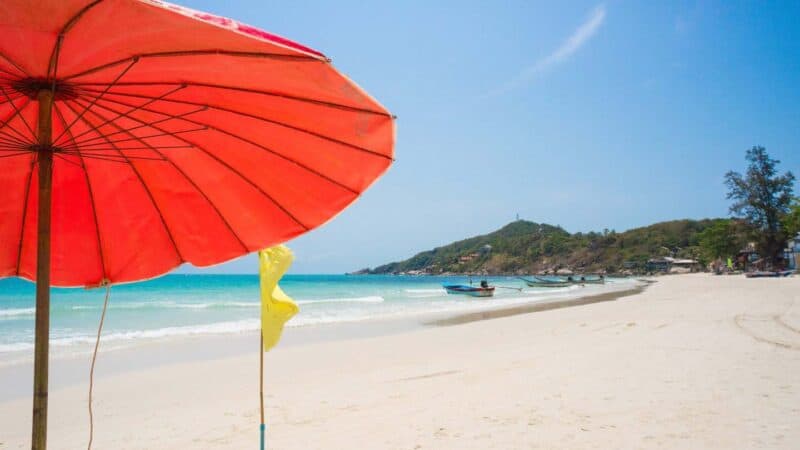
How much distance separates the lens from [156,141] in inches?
79.8

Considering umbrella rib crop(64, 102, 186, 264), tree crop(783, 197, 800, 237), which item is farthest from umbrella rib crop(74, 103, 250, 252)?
tree crop(783, 197, 800, 237)

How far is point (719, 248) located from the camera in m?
69.4

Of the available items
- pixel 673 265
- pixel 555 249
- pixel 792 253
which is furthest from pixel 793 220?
pixel 555 249

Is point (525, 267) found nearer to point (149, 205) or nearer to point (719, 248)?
point (719, 248)

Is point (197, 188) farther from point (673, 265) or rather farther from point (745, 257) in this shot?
point (673, 265)

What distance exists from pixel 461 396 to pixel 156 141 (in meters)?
4.83

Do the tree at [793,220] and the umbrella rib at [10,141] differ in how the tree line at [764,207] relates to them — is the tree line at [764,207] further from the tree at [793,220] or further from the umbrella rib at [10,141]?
the umbrella rib at [10,141]

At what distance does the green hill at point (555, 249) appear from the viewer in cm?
11425

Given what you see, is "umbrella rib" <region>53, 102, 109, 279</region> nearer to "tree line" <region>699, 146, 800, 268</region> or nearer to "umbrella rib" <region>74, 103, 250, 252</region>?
"umbrella rib" <region>74, 103, 250, 252</region>

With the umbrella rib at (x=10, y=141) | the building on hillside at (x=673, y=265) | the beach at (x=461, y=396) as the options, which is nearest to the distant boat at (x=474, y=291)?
the beach at (x=461, y=396)

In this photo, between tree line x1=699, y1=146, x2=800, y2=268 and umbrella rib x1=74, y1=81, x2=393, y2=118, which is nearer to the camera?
umbrella rib x1=74, y1=81, x2=393, y2=118

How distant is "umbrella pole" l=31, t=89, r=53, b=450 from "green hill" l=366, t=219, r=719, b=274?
366 ft

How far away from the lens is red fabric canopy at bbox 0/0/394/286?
1.30 metres

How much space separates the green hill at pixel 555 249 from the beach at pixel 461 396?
103 meters
